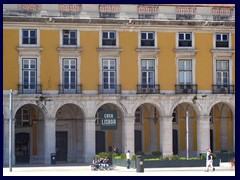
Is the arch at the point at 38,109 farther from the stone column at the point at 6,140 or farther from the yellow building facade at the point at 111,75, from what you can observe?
the stone column at the point at 6,140

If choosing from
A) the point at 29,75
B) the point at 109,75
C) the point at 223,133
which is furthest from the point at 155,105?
the point at 29,75

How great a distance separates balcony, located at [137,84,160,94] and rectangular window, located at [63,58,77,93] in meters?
4.94

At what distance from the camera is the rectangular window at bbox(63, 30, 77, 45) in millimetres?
55219

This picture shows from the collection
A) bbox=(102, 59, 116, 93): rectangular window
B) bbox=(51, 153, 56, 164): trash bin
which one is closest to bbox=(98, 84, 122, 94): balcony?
bbox=(102, 59, 116, 93): rectangular window

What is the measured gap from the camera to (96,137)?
190ft

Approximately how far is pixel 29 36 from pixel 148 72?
30.8 feet

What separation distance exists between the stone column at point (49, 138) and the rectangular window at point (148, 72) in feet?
25.2

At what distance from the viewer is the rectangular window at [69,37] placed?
5522 cm

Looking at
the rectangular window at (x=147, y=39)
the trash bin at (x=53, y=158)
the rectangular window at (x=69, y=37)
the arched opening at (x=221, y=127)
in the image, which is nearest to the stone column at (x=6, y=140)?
the trash bin at (x=53, y=158)

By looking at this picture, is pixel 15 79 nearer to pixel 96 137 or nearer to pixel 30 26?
pixel 30 26

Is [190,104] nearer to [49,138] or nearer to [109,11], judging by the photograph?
[109,11]

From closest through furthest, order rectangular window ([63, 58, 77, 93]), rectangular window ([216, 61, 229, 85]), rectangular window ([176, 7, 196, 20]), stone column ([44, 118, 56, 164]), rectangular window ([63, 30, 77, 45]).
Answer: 1. stone column ([44, 118, 56, 164])
2. rectangular window ([63, 58, 77, 93])
3. rectangular window ([63, 30, 77, 45])
4. rectangular window ([176, 7, 196, 20])
5. rectangular window ([216, 61, 229, 85])

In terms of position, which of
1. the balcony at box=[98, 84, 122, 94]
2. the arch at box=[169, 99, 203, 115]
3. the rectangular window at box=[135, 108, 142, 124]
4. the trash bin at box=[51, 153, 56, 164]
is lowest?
the trash bin at box=[51, 153, 56, 164]

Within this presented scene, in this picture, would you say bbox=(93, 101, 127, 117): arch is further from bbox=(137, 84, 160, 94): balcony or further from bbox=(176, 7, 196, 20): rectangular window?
bbox=(176, 7, 196, 20): rectangular window
